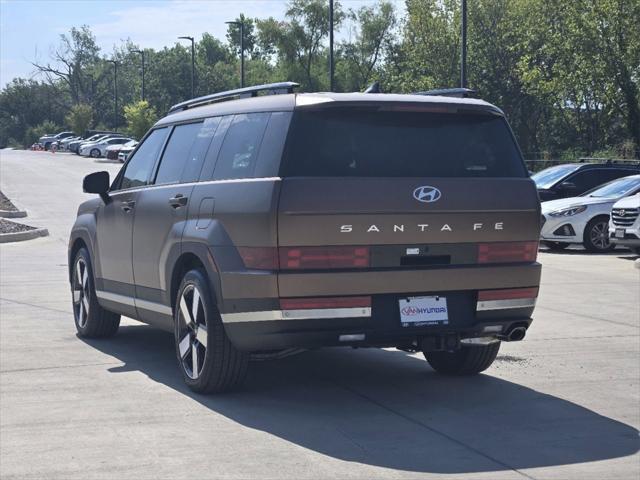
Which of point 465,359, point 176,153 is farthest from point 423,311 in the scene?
point 176,153

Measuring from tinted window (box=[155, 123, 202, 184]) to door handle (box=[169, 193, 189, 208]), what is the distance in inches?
11.9

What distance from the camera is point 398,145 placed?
7258 millimetres

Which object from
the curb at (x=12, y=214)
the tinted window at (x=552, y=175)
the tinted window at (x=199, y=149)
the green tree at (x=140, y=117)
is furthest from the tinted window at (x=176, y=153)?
the green tree at (x=140, y=117)

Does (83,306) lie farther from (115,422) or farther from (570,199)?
(570,199)

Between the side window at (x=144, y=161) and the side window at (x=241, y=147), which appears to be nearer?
the side window at (x=241, y=147)

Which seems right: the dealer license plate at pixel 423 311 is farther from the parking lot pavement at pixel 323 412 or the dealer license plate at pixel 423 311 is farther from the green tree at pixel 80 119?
the green tree at pixel 80 119

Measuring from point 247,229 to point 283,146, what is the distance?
22.1 inches

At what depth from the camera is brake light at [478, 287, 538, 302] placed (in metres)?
7.31

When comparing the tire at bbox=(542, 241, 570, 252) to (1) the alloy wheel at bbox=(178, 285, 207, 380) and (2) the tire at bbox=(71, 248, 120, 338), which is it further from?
(1) the alloy wheel at bbox=(178, 285, 207, 380)

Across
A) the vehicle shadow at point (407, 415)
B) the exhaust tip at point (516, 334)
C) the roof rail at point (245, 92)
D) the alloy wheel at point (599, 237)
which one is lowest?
the alloy wheel at point (599, 237)

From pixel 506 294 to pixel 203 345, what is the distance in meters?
2.04

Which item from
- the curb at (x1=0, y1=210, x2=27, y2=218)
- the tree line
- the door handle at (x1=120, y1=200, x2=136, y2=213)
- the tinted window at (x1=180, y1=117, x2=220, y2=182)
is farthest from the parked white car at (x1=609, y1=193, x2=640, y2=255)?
the tree line

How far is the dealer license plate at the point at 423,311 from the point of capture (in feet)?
23.3

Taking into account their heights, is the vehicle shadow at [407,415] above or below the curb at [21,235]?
above
